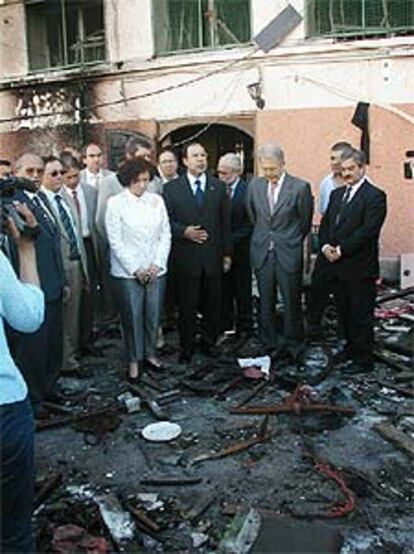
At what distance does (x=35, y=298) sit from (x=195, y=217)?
4406 mm

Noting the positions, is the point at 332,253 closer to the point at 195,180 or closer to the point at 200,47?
the point at 195,180

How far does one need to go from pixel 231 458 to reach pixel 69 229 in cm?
288

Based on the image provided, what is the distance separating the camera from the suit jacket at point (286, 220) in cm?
722

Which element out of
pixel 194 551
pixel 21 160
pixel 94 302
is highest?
pixel 21 160

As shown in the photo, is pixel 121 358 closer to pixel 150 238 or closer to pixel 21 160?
pixel 150 238

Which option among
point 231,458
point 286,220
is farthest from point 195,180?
point 231,458

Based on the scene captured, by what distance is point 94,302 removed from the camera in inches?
335

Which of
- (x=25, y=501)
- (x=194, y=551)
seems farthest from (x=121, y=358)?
(x=25, y=501)

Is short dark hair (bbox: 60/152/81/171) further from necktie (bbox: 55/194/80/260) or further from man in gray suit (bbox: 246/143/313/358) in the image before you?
man in gray suit (bbox: 246/143/313/358)

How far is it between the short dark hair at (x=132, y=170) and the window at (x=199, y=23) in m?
7.26

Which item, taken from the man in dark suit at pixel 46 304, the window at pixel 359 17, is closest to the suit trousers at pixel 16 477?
the man in dark suit at pixel 46 304

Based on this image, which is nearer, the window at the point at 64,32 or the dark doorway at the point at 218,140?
the dark doorway at the point at 218,140

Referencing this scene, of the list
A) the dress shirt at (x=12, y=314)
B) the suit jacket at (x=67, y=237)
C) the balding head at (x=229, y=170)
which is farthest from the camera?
the balding head at (x=229, y=170)

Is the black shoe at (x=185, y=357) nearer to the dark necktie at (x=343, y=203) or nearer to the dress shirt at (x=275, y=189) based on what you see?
the dress shirt at (x=275, y=189)
